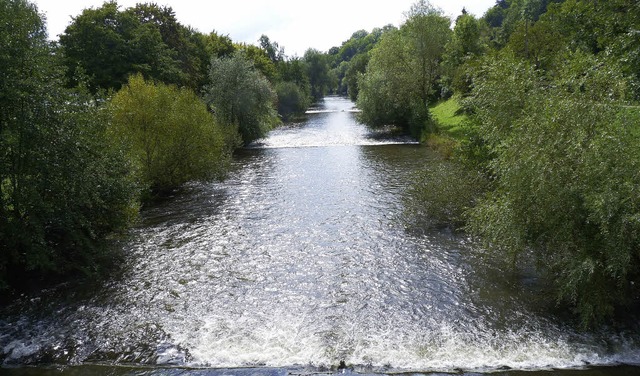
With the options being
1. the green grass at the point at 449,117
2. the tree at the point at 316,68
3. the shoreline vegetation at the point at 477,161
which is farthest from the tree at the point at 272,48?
the shoreline vegetation at the point at 477,161

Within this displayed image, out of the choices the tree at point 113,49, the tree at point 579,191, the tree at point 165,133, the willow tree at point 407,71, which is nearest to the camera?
the tree at point 579,191

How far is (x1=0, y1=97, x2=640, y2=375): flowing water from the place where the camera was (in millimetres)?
9156

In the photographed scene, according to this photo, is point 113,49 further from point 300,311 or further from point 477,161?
point 300,311

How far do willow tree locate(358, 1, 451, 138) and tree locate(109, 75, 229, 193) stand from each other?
81.7 feet

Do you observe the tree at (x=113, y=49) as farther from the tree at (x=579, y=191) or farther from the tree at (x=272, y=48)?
the tree at (x=272, y=48)

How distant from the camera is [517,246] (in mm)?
11070

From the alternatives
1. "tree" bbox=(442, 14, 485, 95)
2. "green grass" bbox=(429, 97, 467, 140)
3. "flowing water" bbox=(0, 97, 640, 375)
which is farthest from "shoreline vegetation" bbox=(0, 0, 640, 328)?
"tree" bbox=(442, 14, 485, 95)

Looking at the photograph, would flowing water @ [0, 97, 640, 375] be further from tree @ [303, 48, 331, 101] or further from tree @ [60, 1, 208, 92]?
tree @ [303, 48, 331, 101]

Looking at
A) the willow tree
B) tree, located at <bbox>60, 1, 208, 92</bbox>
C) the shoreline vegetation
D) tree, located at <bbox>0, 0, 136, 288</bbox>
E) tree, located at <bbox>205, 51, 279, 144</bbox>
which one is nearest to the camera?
the shoreline vegetation

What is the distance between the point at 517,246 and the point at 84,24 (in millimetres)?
41384

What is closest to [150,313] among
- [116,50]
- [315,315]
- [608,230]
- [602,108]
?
[315,315]

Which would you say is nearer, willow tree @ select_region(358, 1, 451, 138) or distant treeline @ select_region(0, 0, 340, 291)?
distant treeline @ select_region(0, 0, 340, 291)

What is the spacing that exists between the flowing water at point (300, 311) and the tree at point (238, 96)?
21601 mm

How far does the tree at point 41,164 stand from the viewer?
11438 millimetres
